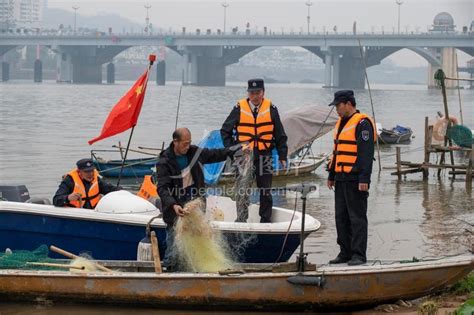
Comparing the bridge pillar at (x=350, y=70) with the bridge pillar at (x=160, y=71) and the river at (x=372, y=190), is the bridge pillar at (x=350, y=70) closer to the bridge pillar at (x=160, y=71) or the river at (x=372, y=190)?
the bridge pillar at (x=160, y=71)

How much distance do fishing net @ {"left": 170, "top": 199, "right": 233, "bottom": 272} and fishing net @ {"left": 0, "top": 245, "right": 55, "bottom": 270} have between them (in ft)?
4.83

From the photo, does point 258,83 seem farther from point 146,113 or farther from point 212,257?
point 146,113

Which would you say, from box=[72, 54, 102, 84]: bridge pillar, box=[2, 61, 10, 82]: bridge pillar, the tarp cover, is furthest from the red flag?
box=[2, 61, 10, 82]: bridge pillar

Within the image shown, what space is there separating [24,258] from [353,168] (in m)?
3.50

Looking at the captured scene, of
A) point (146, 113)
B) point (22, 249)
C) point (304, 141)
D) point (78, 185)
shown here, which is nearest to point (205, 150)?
point (78, 185)

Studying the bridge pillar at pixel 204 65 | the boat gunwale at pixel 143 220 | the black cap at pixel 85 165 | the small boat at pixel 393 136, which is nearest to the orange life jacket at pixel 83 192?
the black cap at pixel 85 165

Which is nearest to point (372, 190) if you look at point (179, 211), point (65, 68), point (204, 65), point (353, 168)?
point (353, 168)

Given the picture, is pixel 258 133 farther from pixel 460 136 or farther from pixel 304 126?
pixel 460 136

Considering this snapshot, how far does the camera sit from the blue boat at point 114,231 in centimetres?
1010

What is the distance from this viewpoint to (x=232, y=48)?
139m

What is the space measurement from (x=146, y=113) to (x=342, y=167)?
52491 mm

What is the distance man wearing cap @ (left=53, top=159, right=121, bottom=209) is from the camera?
35.2 feet

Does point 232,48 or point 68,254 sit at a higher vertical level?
point 232,48

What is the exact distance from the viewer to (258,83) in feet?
35.5
